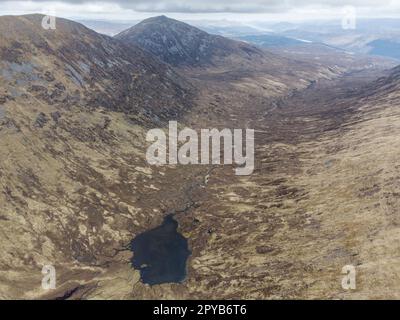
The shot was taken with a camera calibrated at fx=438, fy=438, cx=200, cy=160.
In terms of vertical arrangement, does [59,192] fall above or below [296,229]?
above

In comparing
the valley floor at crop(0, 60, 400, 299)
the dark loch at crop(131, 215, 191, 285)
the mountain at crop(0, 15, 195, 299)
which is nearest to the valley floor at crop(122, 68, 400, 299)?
the valley floor at crop(0, 60, 400, 299)
